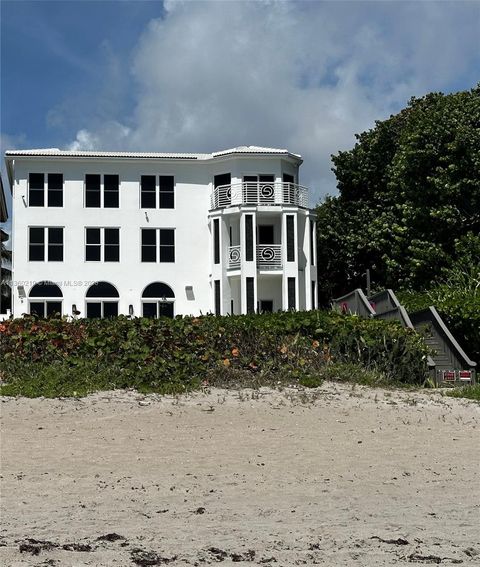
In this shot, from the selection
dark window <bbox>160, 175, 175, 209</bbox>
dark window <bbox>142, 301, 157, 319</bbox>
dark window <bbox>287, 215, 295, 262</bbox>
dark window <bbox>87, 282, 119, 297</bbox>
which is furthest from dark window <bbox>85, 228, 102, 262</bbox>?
dark window <bbox>287, 215, 295, 262</bbox>

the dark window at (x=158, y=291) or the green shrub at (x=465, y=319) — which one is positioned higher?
the dark window at (x=158, y=291)

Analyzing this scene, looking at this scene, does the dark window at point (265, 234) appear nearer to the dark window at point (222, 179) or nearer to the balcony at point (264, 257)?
the balcony at point (264, 257)

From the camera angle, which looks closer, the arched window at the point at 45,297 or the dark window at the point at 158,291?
the arched window at the point at 45,297

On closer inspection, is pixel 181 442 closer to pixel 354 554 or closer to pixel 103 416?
pixel 103 416

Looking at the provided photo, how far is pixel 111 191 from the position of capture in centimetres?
4062

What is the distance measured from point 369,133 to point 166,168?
10.1 metres

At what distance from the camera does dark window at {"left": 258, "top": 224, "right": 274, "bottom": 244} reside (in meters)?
41.7

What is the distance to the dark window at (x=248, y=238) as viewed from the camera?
39531 millimetres

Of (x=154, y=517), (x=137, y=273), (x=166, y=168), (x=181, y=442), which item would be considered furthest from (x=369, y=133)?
(x=154, y=517)

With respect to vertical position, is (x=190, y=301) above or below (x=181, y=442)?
above

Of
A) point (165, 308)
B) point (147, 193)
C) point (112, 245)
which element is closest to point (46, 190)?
point (112, 245)

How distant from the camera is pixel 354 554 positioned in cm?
578

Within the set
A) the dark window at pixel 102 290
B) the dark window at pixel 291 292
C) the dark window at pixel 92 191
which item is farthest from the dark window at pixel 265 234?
the dark window at pixel 92 191

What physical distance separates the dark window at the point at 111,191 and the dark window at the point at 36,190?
292 centimetres
